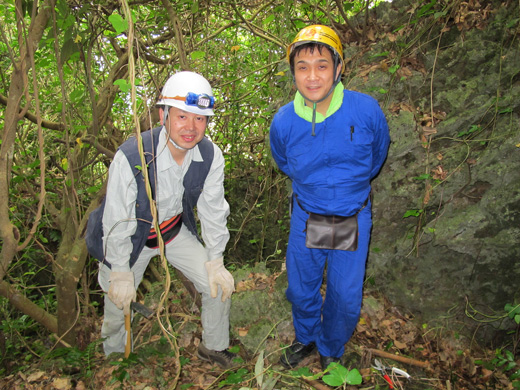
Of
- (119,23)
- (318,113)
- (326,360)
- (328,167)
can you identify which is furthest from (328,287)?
(119,23)

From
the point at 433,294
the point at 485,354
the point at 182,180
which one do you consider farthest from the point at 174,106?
the point at 485,354

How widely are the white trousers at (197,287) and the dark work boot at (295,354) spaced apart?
0.54 m

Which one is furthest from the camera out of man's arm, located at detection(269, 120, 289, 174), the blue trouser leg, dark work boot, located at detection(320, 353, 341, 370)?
dark work boot, located at detection(320, 353, 341, 370)

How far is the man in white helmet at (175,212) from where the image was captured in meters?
2.43

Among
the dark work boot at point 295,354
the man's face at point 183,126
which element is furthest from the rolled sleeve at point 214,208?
the dark work boot at point 295,354

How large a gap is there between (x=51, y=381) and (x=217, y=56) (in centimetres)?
423

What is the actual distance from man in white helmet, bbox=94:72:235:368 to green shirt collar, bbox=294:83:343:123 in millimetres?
669

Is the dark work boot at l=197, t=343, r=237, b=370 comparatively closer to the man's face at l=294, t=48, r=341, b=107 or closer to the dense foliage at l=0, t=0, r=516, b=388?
the dense foliage at l=0, t=0, r=516, b=388

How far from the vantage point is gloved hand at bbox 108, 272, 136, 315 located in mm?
2482

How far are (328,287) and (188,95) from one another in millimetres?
1874

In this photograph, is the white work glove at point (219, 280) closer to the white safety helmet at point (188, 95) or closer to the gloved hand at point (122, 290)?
the gloved hand at point (122, 290)

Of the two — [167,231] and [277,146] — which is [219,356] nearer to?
[167,231]

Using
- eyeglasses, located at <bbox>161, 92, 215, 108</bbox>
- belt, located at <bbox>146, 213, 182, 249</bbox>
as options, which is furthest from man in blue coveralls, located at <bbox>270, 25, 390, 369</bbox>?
belt, located at <bbox>146, 213, 182, 249</bbox>

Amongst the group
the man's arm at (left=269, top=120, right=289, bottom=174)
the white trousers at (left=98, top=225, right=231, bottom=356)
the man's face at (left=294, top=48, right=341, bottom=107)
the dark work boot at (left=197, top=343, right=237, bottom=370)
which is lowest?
the dark work boot at (left=197, top=343, right=237, bottom=370)
